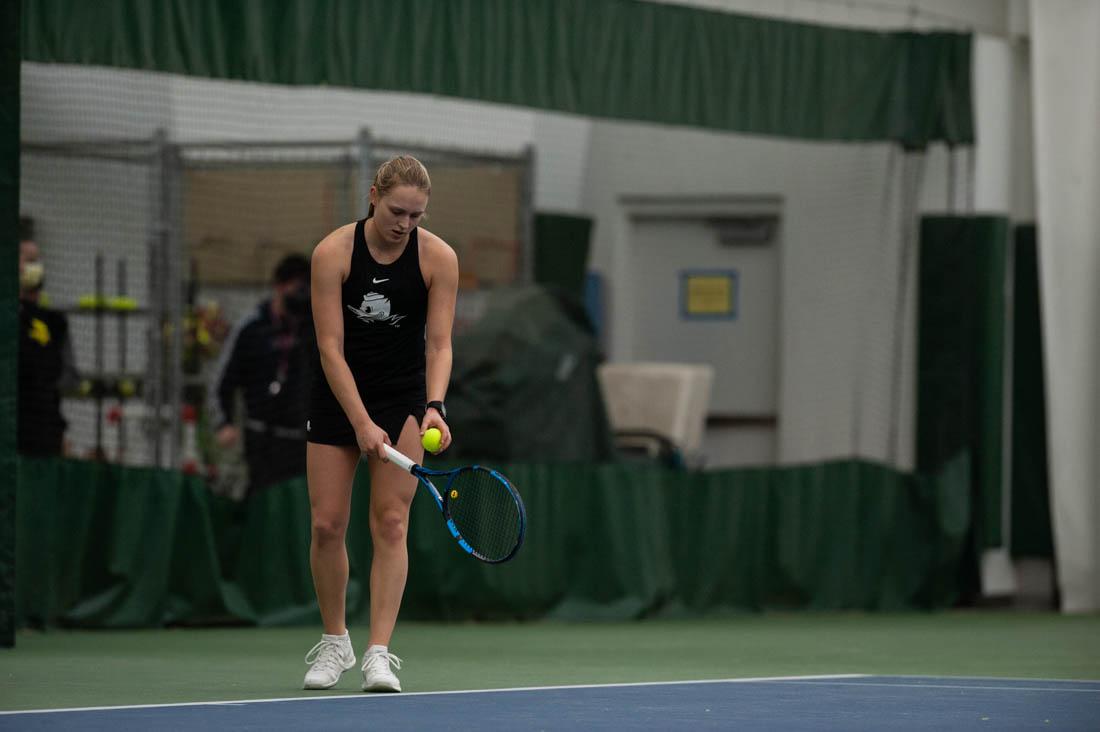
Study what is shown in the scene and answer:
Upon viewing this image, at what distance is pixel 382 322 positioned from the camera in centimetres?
672

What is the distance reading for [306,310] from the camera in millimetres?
11102

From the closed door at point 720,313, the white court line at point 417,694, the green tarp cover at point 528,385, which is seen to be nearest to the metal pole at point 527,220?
the green tarp cover at point 528,385

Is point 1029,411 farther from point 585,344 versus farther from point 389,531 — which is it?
point 389,531

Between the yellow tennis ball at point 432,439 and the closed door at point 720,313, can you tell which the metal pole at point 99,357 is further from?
the yellow tennis ball at point 432,439

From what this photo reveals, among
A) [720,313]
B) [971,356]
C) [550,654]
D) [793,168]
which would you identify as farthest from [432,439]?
[720,313]

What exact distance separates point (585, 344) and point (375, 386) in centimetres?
504

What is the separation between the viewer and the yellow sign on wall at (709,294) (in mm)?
14445

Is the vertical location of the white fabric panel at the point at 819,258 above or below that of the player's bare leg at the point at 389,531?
above

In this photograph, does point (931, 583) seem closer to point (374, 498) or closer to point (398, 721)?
point (374, 498)

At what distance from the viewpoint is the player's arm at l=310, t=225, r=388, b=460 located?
649 centimetres

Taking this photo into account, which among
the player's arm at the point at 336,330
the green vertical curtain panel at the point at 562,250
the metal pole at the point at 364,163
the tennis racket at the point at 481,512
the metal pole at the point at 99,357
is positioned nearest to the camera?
the player's arm at the point at 336,330

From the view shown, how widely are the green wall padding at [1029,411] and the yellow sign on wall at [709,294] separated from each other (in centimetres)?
227

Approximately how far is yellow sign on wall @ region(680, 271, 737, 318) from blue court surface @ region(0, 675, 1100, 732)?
7.39 meters

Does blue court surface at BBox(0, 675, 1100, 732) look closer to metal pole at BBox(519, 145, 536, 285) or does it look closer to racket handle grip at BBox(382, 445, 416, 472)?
racket handle grip at BBox(382, 445, 416, 472)
